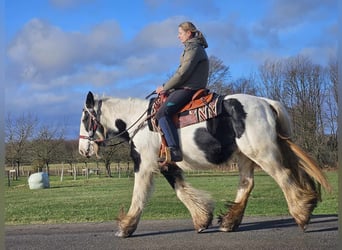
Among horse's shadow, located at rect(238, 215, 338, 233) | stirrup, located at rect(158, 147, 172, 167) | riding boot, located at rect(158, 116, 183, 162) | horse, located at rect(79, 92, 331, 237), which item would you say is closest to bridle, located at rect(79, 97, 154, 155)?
horse, located at rect(79, 92, 331, 237)

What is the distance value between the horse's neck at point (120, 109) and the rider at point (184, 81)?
58 cm

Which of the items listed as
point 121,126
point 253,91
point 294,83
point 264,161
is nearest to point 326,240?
point 264,161

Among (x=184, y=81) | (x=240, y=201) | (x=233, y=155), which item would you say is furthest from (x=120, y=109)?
(x=240, y=201)

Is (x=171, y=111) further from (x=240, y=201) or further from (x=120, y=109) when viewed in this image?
(x=240, y=201)

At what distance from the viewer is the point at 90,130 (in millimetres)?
7039

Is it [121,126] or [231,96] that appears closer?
[231,96]

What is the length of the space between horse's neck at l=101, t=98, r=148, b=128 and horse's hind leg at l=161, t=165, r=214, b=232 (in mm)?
975

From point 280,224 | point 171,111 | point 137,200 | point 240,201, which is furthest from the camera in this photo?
point 280,224

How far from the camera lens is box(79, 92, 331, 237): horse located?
5.94 metres

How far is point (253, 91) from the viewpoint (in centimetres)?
2369

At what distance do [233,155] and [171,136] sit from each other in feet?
2.75

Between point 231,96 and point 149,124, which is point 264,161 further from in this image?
point 149,124

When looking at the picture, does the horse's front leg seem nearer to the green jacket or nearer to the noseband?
the noseband

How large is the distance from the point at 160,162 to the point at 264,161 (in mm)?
1371
